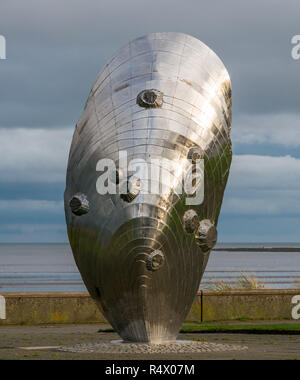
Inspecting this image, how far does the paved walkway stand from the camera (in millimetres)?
17219

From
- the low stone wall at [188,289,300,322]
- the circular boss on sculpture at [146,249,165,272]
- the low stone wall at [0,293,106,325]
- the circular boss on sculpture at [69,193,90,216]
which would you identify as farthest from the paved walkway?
the low stone wall at [188,289,300,322]

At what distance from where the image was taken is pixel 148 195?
18.2m

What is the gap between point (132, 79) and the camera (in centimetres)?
1945

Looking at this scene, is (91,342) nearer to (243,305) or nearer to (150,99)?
(150,99)

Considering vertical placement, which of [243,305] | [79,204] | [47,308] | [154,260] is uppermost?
[243,305]

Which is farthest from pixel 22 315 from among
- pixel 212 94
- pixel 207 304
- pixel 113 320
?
pixel 212 94

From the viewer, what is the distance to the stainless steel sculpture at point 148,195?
18.1 m

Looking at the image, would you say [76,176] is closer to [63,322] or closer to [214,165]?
[214,165]

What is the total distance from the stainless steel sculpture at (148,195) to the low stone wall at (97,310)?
26.0 feet

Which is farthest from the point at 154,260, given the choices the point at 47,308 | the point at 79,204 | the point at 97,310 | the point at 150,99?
the point at 97,310

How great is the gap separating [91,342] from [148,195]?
4119 mm

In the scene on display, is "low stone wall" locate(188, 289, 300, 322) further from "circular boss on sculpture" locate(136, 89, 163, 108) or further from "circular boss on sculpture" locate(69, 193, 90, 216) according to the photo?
"circular boss on sculpture" locate(136, 89, 163, 108)
